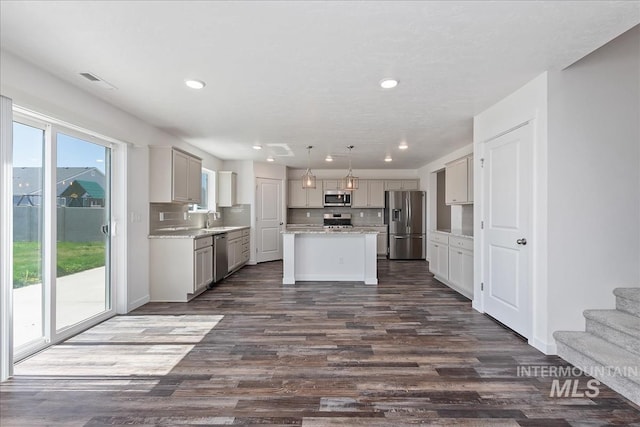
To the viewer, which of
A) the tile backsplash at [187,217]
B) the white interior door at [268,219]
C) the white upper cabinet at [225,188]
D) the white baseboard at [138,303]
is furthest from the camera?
the white interior door at [268,219]

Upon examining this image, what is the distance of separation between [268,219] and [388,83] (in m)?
5.51

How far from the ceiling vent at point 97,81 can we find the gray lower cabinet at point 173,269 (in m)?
2.10

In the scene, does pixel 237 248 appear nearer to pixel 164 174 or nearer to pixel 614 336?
pixel 164 174

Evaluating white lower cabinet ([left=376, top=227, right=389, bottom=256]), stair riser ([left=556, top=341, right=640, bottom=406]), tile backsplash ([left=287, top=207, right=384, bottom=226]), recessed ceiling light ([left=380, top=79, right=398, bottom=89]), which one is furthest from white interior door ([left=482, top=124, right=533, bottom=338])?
tile backsplash ([left=287, top=207, right=384, bottom=226])

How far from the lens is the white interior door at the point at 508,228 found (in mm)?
3068

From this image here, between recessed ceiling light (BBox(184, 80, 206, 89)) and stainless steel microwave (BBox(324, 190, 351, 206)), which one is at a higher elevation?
recessed ceiling light (BBox(184, 80, 206, 89))

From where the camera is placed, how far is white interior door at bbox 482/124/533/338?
3068 mm

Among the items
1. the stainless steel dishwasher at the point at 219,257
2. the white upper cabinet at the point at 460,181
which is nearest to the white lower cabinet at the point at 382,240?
the white upper cabinet at the point at 460,181

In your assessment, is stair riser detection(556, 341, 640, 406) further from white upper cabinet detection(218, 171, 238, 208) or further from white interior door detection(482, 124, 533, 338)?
white upper cabinet detection(218, 171, 238, 208)

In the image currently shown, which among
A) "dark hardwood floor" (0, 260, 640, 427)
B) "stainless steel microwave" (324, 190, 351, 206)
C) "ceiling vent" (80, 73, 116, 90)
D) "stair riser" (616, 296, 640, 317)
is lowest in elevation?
"dark hardwood floor" (0, 260, 640, 427)

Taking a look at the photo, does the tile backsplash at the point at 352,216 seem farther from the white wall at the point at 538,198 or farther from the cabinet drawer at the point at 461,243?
the white wall at the point at 538,198

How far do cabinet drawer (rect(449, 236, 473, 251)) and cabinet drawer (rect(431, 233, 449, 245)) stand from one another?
16 centimetres

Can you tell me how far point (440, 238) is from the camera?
5508mm

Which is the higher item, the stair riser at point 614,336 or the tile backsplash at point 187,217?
the tile backsplash at point 187,217
